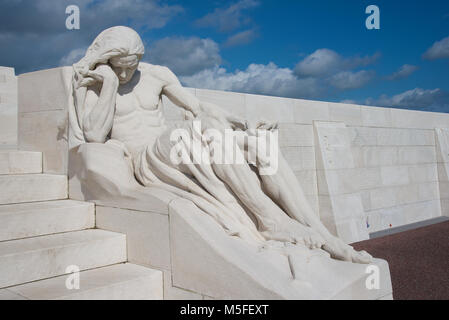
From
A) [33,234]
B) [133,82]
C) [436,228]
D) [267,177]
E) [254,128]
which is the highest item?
[133,82]

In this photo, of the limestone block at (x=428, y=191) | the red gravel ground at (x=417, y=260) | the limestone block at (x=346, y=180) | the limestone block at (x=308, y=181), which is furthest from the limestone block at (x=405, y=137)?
the limestone block at (x=308, y=181)

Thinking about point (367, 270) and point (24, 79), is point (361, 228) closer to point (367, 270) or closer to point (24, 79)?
point (367, 270)

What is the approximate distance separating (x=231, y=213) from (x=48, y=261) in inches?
57.2

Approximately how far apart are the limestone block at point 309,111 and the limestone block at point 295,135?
0.57 feet

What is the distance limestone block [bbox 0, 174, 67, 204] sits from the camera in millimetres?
3969

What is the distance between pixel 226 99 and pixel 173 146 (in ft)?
10.5

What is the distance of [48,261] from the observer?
3.14 metres

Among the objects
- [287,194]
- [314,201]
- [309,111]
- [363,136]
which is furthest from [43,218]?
[363,136]

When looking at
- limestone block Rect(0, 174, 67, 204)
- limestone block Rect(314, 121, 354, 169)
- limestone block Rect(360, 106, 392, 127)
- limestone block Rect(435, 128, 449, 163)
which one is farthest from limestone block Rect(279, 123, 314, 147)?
limestone block Rect(435, 128, 449, 163)

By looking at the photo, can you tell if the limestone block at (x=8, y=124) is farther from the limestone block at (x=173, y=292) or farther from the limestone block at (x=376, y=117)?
the limestone block at (x=376, y=117)

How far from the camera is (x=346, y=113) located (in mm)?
8258

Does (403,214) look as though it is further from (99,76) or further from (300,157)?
(99,76)

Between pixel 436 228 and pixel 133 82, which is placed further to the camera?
pixel 436 228

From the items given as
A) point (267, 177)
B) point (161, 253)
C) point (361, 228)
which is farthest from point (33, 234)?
point (361, 228)
